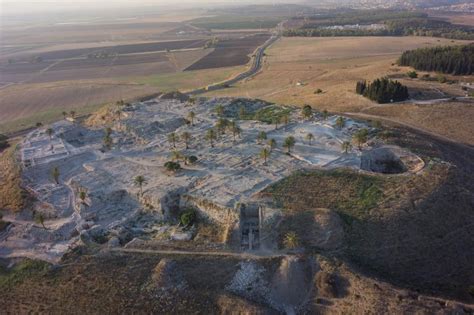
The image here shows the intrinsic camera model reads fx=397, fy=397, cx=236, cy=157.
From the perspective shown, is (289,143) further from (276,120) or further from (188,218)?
(188,218)

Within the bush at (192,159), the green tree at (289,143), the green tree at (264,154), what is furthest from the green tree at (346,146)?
the bush at (192,159)

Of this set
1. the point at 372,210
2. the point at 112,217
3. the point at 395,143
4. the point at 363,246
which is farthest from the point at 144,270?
the point at 395,143

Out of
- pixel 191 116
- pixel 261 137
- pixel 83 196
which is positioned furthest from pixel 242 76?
pixel 83 196

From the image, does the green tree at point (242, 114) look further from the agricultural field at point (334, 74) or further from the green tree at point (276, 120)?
the agricultural field at point (334, 74)

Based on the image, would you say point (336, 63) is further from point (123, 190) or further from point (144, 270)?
point (144, 270)

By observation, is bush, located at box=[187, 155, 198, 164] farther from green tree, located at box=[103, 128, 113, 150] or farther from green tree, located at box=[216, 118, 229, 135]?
green tree, located at box=[103, 128, 113, 150]

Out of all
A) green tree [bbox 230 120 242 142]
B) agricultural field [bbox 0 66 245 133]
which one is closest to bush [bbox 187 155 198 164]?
green tree [bbox 230 120 242 142]
